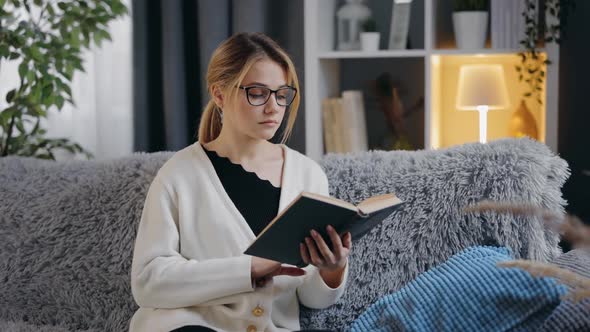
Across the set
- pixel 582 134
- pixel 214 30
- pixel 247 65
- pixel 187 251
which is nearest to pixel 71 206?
pixel 187 251

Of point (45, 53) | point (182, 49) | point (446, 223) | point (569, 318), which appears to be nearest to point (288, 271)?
point (446, 223)

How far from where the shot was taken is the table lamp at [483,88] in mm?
2676

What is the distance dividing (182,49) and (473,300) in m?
1.85

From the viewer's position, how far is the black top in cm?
152

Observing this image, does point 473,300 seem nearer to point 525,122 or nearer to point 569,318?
point 569,318

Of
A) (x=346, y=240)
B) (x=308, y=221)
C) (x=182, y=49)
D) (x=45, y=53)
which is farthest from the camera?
(x=182, y=49)

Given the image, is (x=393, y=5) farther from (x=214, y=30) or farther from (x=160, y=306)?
(x=160, y=306)

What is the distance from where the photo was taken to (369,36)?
110 inches

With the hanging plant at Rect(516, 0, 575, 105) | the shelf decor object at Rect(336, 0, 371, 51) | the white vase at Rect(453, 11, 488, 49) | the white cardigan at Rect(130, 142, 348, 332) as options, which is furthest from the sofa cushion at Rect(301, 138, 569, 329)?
the shelf decor object at Rect(336, 0, 371, 51)

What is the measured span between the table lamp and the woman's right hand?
4.59ft

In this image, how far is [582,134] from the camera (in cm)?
287

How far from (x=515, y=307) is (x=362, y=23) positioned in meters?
1.64

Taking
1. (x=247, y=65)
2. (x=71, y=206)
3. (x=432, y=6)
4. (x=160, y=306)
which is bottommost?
(x=160, y=306)

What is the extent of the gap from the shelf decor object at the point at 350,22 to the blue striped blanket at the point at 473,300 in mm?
1466
